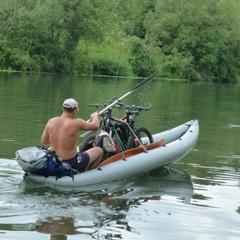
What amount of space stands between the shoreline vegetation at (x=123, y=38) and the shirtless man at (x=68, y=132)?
146ft

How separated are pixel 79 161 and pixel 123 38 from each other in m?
59.6

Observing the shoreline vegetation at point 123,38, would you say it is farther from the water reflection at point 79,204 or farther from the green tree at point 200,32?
the water reflection at point 79,204

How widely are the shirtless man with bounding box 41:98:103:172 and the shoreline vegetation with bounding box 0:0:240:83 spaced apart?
146ft

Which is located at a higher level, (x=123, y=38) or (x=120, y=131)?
(x=123, y=38)

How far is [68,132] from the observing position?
30.5ft

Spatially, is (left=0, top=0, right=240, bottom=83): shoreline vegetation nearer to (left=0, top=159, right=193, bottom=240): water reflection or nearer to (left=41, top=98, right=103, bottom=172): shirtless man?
(left=0, top=159, right=193, bottom=240): water reflection

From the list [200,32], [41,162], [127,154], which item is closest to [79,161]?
[41,162]

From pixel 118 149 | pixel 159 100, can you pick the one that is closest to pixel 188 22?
pixel 159 100

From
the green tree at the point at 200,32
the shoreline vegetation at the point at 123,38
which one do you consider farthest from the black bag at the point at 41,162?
the green tree at the point at 200,32

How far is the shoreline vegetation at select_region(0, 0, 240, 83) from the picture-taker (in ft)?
187

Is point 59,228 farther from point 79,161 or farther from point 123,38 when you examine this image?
point 123,38

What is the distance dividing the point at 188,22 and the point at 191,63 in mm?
4126

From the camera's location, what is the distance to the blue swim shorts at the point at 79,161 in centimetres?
954

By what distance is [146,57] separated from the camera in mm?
61469
